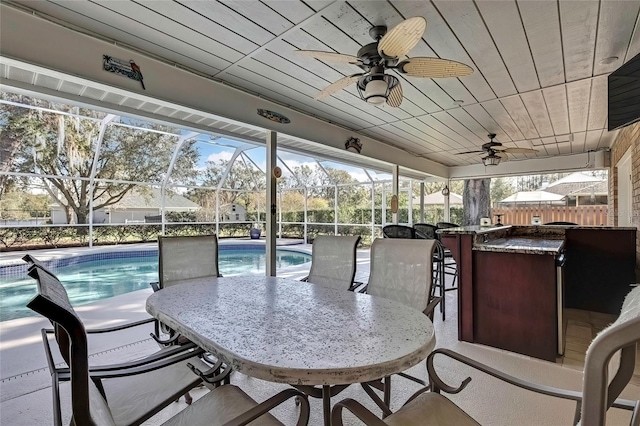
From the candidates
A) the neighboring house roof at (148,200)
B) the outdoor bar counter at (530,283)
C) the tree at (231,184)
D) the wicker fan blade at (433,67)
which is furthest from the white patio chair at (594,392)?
the neighboring house roof at (148,200)

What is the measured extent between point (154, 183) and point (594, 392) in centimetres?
872

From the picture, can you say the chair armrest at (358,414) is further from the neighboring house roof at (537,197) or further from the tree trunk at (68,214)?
the neighboring house roof at (537,197)

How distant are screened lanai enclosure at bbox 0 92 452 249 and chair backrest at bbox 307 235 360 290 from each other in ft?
9.06

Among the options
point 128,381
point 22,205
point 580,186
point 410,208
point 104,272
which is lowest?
point 104,272

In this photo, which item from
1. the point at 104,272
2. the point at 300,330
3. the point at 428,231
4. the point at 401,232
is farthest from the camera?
the point at 104,272

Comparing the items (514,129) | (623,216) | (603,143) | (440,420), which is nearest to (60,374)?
(440,420)

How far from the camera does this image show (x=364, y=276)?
5559mm

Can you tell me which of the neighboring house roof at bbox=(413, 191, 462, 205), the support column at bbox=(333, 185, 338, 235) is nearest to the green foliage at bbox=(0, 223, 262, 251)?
the support column at bbox=(333, 185, 338, 235)

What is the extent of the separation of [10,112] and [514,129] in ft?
31.9

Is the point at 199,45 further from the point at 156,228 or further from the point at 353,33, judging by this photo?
the point at 156,228

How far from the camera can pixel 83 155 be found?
7.45 metres

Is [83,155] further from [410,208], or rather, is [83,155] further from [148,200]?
[410,208]

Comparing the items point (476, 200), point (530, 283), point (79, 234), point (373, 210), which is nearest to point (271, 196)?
point (530, 283)

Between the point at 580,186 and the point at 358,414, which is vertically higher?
the point at 580,186
